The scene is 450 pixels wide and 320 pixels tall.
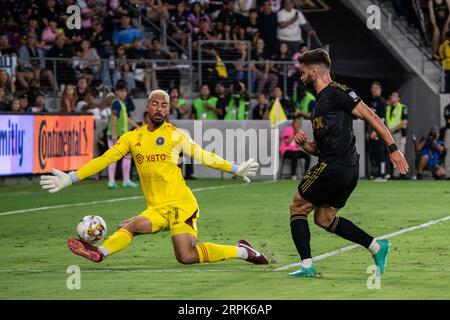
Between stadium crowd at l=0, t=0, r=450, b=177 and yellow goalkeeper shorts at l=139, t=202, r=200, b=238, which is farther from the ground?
stadium crowd at l=0, t=0, r=450, b=177

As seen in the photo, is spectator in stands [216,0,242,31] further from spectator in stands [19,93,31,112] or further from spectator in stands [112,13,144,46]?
spectator in stands [19,93,31,112]

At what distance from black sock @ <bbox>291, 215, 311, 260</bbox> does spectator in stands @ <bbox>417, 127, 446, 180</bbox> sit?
18694mm

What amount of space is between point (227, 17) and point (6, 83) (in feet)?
25.5

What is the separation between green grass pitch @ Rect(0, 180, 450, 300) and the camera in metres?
10.7

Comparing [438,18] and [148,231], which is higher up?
[438,18]

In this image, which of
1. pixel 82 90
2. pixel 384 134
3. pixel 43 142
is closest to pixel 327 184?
pixel 384 134

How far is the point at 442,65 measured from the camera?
107ft

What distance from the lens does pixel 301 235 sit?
38.3 ft

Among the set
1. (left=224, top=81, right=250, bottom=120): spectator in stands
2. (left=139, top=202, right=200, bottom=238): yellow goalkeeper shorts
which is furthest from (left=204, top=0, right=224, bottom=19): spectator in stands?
(left=139, top=202, right=200, bottom=238): yellow goalkeeper shorts

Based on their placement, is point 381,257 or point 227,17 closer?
point 381,257

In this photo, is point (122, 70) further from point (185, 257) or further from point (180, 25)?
point (185, 257)

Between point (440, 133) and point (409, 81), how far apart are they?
3.45 m
